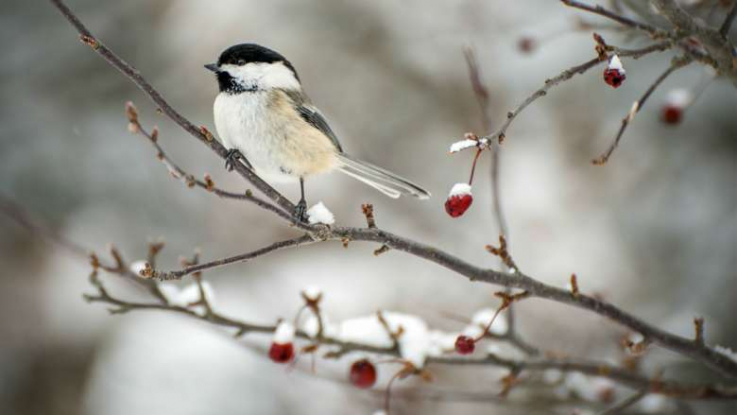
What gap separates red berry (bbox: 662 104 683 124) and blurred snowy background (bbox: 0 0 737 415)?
2.04 meters

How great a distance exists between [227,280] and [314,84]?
1.97 metres

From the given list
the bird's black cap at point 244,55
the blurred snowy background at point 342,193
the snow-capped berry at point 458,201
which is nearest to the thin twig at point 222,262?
the snow-capped berry at point 458,201

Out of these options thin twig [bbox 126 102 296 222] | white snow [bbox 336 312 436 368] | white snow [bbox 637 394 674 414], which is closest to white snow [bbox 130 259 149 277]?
thin twig [bbox 126 102 296 222]

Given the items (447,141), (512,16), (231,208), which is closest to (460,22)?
(512,16)

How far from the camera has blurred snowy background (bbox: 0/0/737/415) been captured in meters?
4.59

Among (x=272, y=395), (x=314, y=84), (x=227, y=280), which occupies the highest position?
(x=314, y=84)

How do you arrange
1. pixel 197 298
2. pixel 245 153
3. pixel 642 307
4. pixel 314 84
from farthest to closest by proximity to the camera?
pixel 314 84, pixel 642 307, pixel 245 153, pixel 197 298

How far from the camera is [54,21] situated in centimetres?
601

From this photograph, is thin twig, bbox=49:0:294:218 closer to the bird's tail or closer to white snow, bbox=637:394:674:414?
the bird's tail

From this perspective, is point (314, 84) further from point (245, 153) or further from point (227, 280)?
point (245, 153)

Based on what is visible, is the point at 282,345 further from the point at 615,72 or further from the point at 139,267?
the point at 615,72

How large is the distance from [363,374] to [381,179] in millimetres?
791

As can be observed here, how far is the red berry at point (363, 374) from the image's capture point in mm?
1967

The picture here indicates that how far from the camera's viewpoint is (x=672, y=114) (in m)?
2.20
